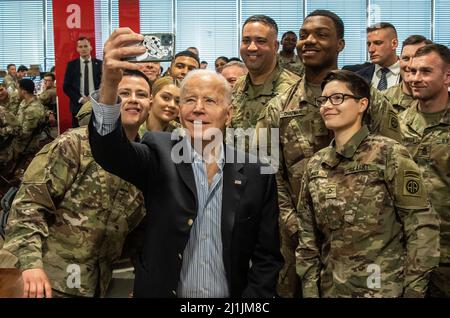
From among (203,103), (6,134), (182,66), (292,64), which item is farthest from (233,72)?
(6,134)

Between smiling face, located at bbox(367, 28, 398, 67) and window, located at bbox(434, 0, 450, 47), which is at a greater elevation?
window, located at bbox(434, 0, 450, 47)

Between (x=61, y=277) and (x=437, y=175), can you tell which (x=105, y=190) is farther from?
(x=437, y=175)

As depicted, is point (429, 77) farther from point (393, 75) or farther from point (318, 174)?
point (393, 75)

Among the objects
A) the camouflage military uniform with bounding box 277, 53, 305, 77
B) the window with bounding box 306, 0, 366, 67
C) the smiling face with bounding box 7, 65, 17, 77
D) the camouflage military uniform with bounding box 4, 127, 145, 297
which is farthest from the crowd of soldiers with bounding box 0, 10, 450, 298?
the smiling face with bounding box 7, 65, 17, 77

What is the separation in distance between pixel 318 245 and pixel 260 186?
0.64 metres

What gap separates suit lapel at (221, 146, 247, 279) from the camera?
171 cm

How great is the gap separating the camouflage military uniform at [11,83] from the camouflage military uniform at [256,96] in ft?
21.7

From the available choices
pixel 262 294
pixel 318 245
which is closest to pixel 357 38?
pixel 318 245

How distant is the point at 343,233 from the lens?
7.17ft

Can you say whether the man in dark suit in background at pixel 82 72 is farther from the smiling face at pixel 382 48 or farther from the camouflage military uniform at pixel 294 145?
the smiling face at pixel 382 48

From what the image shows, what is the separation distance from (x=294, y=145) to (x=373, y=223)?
62 cm

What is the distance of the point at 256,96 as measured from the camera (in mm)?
3191

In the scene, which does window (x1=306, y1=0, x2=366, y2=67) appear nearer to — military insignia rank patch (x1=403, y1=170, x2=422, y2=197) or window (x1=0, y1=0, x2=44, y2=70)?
window (x1=0, y1=0, x2=44, y2=70)

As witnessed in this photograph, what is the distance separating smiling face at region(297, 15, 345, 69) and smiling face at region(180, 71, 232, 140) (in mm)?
951
